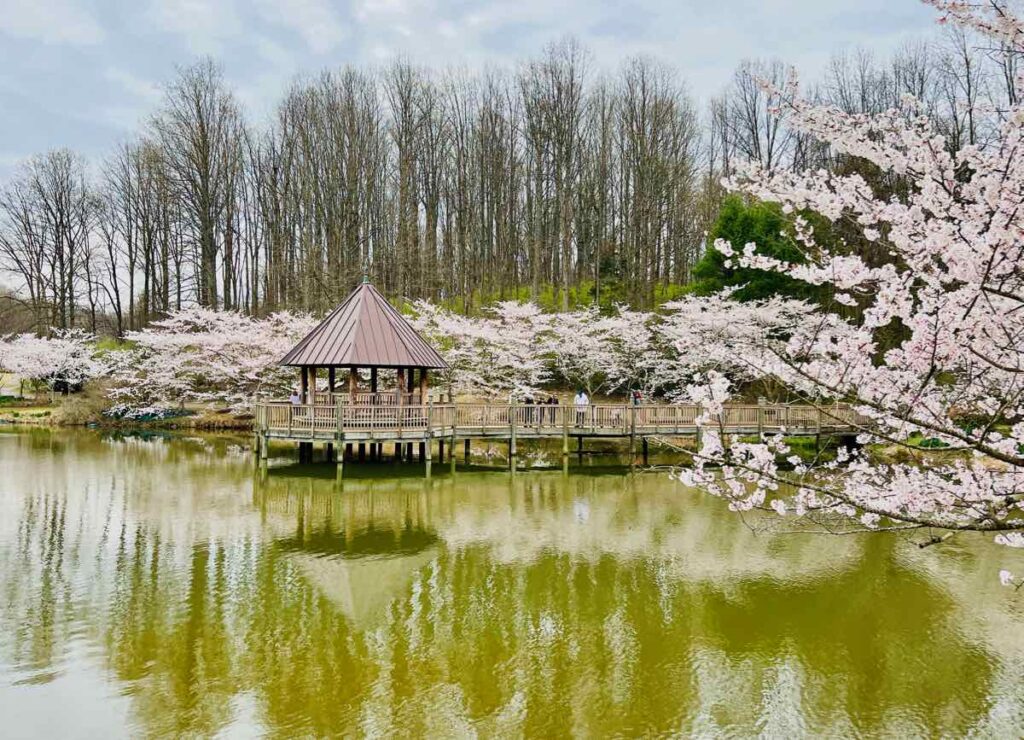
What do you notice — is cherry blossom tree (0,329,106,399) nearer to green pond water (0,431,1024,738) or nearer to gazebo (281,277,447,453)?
gazebo (281,277,447,453)

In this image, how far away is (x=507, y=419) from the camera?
67.2ft

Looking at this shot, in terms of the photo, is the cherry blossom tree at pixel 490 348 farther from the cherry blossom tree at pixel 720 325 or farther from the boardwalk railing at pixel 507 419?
the cherry blossom tree at pixel 720 325

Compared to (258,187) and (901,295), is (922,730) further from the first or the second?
(258,187)

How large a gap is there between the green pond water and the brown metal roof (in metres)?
5.28

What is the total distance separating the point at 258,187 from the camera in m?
38.8

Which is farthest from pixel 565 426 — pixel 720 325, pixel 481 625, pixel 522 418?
pixel 481 625

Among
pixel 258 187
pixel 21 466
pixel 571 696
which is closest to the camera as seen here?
pixel 571 696

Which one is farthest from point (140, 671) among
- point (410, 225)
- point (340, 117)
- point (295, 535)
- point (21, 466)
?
point (340, 117)

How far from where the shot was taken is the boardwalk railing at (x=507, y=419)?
1791 cm

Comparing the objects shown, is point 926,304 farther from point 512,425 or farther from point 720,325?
point 720,325

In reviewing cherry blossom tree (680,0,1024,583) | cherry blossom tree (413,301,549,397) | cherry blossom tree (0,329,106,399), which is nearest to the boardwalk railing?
cherry blossom tree (413,301,549,397)

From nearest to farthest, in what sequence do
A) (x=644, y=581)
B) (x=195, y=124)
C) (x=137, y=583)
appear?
(x=137, y=583) → (x=644, y=581) → (x=195, y=124)

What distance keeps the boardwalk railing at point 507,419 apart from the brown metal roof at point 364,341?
126 centimetres

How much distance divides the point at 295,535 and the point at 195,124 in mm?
31235
